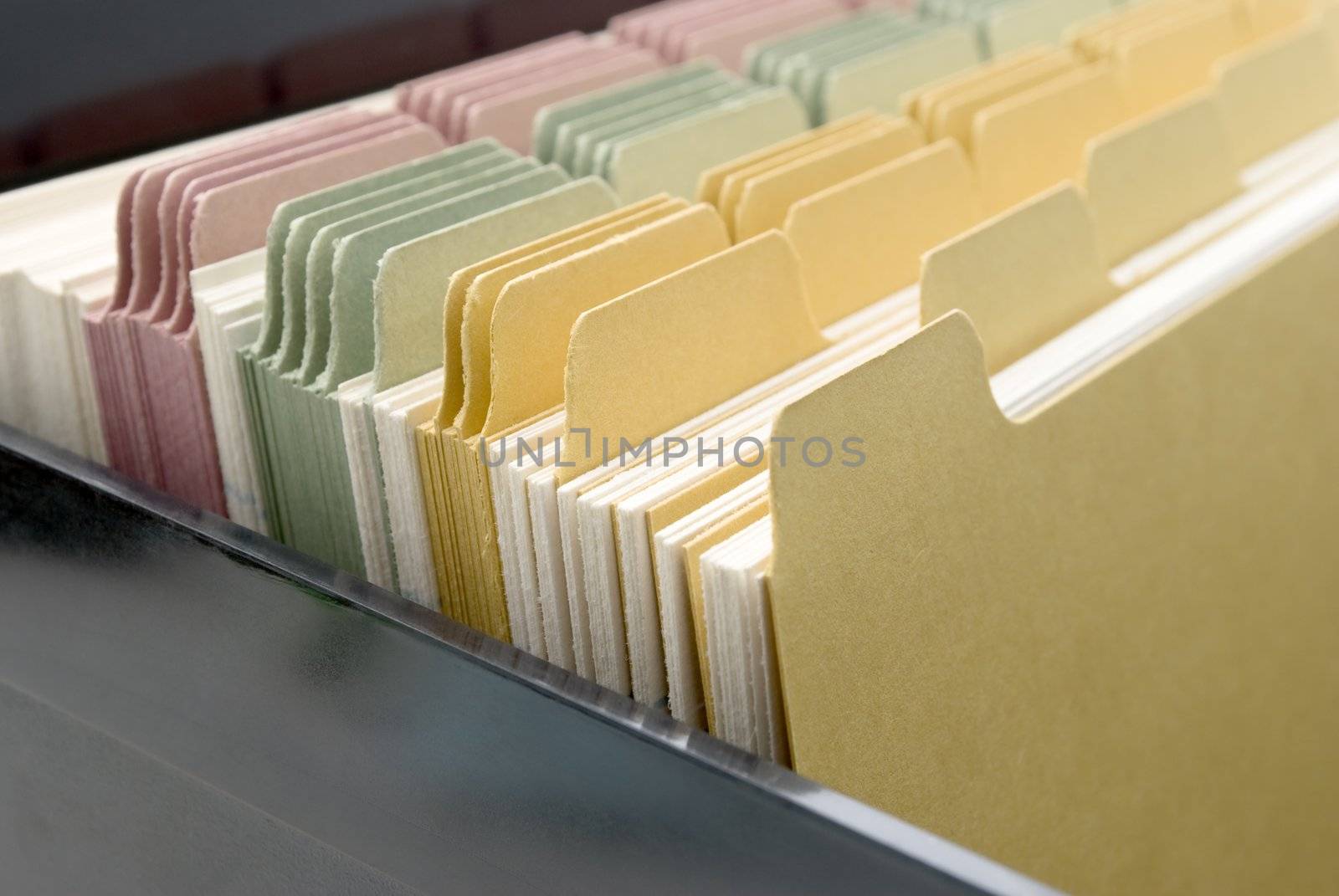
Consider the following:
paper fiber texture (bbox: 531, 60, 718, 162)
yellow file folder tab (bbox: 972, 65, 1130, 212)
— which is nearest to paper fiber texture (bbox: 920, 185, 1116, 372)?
yellow file folder tab (bbox: 972, 65, 1130, 212)

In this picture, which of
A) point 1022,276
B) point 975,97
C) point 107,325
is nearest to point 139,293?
point 107,325

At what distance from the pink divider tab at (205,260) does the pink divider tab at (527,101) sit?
0.58 ft

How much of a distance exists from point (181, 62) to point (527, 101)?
1.79ft

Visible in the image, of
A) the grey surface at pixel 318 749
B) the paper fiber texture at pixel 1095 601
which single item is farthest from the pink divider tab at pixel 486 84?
the paper fiber texture at pixel 1095 601

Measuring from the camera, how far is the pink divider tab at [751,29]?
204 centimetres

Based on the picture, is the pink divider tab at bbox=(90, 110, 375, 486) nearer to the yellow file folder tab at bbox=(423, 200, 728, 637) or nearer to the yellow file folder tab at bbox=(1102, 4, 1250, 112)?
the yellow file folder tab at bbox=(423, 200, 728, 637)

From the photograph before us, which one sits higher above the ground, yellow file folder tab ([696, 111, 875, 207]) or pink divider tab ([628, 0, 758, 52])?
pink divider tab ([628, 0, 758, 52])

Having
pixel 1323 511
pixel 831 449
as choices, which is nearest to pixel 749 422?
pixel 831 449

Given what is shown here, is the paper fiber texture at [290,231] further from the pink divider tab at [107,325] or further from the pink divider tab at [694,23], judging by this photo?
the pink divider tab at [694,23]

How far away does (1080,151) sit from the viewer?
71.3 inches

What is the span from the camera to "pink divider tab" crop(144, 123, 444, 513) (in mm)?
1385

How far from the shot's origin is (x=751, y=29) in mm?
2084

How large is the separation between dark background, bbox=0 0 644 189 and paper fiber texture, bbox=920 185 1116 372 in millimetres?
1137

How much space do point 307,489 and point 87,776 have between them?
0.33 metres
